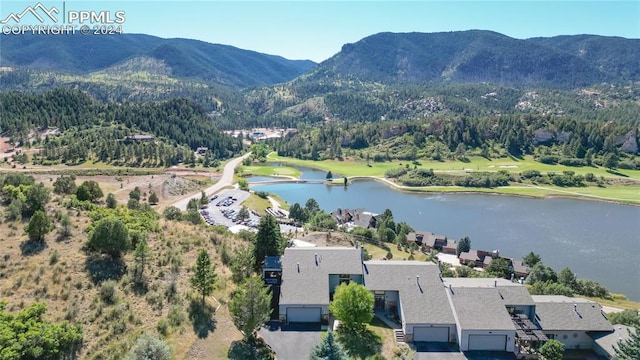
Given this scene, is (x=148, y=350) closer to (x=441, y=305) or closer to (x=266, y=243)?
(x=266, y=243)

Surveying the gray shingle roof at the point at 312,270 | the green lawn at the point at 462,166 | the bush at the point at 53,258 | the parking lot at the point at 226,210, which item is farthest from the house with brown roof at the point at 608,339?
the green lawn at the point at 462,166

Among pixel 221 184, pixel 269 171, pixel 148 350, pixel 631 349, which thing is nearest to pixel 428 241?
pixel 631 349

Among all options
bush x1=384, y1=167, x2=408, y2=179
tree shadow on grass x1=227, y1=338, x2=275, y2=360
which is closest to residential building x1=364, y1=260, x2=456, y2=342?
tree shadow on grass x1=227, y1=338, x2=275, y2=360

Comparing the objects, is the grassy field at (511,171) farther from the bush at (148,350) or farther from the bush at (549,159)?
the bush at (148,350)

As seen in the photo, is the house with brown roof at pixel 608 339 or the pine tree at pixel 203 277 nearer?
the pine tree at pixel 203 277

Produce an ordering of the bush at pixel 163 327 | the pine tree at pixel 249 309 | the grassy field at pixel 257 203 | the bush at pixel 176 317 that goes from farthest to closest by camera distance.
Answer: the grassy field at pixel 257 203
the bush at pixel 176 317
the pine tree at pixel 249 309
the bush at pixel 163 327

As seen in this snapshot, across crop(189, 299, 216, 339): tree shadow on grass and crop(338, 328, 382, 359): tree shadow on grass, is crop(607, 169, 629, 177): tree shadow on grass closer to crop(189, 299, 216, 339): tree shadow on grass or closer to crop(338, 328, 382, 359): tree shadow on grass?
crop(338, 328, 382, 359): tree shadow on grass

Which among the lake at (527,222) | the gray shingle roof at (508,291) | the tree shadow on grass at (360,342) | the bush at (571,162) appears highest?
the bush at (571,162)
